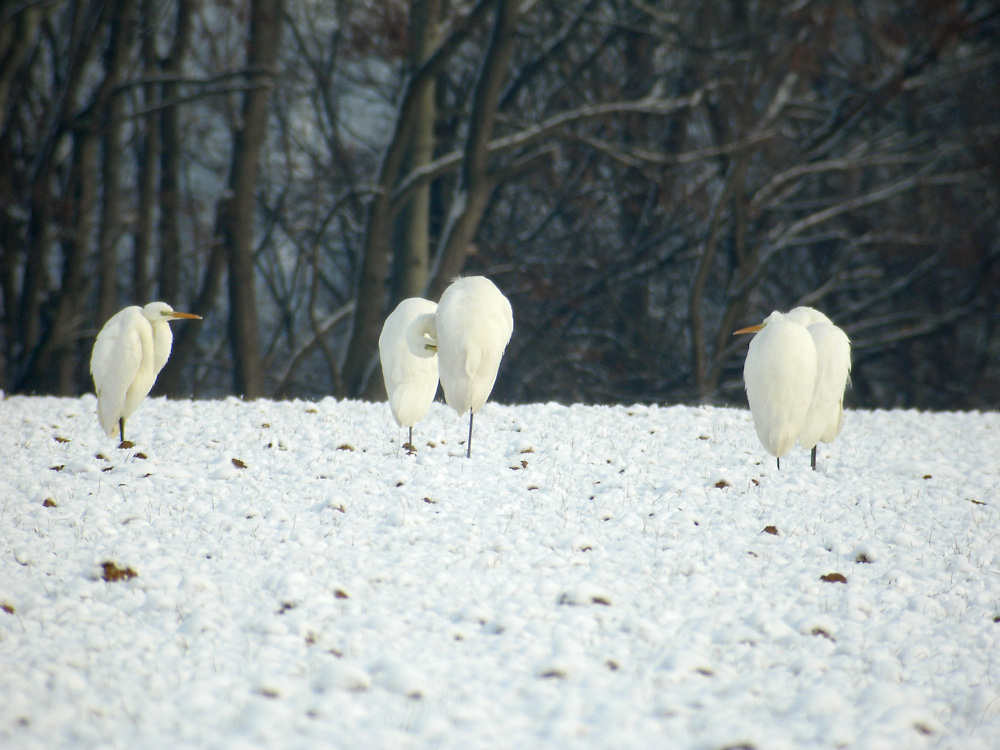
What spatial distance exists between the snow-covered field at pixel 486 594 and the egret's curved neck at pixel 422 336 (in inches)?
30.5

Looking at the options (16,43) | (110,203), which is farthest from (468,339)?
(110,203)

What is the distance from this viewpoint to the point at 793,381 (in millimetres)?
5695

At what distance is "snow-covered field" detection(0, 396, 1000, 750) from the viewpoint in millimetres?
2988

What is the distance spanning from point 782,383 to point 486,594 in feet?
9.10

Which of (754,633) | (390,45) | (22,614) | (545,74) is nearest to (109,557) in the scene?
(22,614)

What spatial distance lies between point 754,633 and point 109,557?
3.05m

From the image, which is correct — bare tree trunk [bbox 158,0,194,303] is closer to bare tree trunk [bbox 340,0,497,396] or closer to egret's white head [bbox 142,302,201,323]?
bare tree trunk [bbox 340,0,497,396]

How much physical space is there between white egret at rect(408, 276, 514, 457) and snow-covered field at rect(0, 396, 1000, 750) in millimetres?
572

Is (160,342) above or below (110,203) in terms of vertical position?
below

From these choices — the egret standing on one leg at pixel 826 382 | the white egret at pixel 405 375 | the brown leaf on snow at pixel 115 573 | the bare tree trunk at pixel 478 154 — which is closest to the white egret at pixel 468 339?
the white egret at pixel 405 375

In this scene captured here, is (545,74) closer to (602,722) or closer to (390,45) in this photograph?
(390,45)

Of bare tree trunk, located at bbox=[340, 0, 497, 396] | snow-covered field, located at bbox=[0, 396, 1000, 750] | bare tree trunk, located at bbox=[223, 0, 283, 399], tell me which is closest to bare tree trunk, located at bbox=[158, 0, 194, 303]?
bare tree trunk, located at bbox=[223, 0, 283, 399]

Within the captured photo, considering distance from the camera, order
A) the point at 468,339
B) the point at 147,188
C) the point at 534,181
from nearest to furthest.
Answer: the point at 468,339 → the point at 147,188 → the point at 534,181

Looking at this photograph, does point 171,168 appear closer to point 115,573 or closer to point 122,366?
point 122,366
